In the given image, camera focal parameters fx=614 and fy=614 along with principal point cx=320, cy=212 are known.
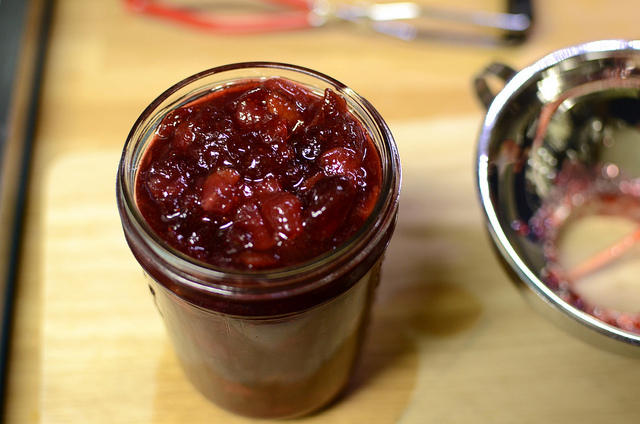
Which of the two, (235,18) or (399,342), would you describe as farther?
(235,18)

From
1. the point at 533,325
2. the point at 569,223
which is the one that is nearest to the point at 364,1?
the point at 569,223

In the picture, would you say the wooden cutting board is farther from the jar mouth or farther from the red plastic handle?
the red plastic handle

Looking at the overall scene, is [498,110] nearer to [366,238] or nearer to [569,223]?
[569,223]

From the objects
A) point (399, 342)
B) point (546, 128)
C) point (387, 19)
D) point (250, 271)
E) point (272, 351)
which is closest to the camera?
point (250, 271)

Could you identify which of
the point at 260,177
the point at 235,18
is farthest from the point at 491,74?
the point at 235,18

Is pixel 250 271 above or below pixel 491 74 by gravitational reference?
below

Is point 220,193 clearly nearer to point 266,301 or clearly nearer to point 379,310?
point 266,301

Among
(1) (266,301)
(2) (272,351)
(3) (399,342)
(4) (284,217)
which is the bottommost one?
(3) (399,342)

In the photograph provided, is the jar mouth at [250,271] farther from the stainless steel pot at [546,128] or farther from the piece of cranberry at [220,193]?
the stainless steel pot at [546,128]
